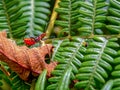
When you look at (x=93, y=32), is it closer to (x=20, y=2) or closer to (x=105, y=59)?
(x=105, y=59)

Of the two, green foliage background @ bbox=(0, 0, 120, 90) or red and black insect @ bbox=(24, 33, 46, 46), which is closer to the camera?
green foliage background @ bbox=(0, 0, 120, 90)

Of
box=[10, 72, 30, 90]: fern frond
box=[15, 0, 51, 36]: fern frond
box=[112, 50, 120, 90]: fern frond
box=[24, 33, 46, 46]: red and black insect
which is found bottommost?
box=[10, 72, 30, 90]: fern frond

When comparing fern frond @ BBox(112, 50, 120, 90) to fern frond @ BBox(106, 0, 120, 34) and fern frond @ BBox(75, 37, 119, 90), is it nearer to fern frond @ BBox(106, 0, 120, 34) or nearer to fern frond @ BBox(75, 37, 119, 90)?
fern frond @ BBox(75, 37, 119, 90)

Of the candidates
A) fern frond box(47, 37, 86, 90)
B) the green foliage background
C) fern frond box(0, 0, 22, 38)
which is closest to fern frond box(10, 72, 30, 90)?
the green foliage background

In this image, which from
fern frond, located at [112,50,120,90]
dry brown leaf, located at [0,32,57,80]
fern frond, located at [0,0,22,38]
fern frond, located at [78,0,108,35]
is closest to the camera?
fern frond, located at [112,50,120,90]

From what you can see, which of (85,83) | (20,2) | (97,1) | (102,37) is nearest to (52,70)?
(85,83)

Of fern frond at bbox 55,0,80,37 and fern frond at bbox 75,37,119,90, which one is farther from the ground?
fern frond at bbox 55,0,80,37

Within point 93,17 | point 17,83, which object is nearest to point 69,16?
point 93,17

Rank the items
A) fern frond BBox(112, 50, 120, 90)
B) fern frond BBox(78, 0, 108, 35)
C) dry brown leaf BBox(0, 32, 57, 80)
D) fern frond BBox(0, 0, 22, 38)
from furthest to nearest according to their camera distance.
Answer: fern frond BBox(0, 0, 22, 38) → fern frond BBox(78, 0, 108, 35) → dry brown leaf BBox(0, 32, 57, 80) → fern frond BBox(112, 50, 120, 90)
